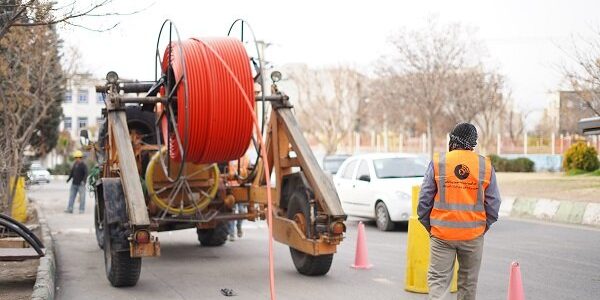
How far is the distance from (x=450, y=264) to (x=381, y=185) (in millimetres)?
10309

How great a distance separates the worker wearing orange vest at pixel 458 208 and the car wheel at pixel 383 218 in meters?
→ 9.89

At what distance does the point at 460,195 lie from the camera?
6.74m

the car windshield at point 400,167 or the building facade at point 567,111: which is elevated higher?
the building facade at point 567,111

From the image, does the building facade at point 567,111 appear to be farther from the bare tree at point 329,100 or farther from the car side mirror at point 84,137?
the car side mirror at point 84,137

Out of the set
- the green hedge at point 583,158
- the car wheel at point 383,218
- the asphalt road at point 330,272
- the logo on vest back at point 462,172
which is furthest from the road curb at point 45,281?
the green hedge at point 583,158


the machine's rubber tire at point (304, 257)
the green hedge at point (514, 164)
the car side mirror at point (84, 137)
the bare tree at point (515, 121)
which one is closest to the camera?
the machine's rubber tire at point (304, 257)

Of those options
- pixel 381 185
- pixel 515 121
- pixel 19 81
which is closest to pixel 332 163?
pixel 381 185

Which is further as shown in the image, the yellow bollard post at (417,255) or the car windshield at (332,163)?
the car windshield at (332,163)

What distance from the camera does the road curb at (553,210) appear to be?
17.8m

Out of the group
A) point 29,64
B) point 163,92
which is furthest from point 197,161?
point 29,64

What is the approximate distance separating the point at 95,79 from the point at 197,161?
19145mm

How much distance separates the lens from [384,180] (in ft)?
56.7

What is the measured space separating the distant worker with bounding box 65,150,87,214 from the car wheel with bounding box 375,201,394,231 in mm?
10552

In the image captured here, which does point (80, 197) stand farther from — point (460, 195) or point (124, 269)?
point (460, 195)
